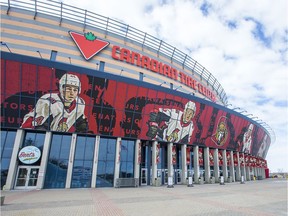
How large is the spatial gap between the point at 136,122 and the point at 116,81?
6.61 m

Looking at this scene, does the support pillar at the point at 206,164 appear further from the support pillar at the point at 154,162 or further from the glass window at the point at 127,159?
the glass window at the point at 127,159

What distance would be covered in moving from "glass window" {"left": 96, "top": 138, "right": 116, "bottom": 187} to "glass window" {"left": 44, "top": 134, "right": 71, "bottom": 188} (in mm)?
4162

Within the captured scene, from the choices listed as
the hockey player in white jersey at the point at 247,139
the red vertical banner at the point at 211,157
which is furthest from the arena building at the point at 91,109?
the hockey player in white jersey at the point at 247,139

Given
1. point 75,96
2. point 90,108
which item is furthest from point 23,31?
point 90,108

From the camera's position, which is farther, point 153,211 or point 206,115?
point 206,115

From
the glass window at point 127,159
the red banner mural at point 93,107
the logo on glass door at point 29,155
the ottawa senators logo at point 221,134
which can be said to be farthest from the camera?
the ottawa senators logo at point 221,134

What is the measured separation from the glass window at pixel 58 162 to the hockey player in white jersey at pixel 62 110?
5.56 ft

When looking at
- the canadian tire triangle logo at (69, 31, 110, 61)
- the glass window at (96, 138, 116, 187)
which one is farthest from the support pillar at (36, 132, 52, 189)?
the canadian tire triangle logo at (69, 31, 110, 61)

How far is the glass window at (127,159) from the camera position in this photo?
90.2 ft

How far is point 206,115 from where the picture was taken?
1350 inches

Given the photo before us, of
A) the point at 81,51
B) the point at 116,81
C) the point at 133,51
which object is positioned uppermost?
the point at 133,51

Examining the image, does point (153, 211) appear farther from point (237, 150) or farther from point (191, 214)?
point (237, 150)

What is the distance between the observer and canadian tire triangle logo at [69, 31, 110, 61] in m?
28.7

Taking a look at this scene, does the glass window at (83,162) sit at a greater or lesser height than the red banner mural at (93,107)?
lesser
